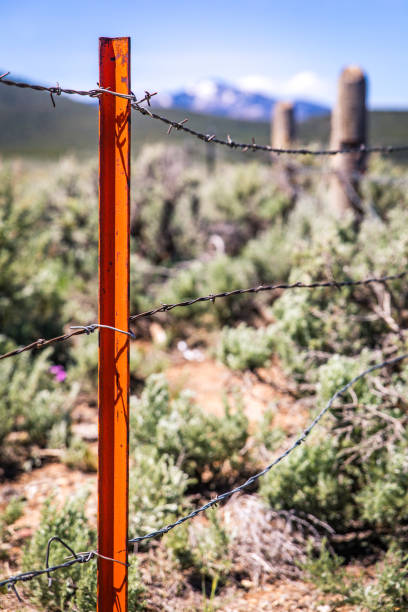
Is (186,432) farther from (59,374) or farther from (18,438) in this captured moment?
(59,374)

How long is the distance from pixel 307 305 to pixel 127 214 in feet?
9.84

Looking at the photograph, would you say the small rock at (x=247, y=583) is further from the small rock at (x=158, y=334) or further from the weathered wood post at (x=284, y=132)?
the weathered wood post at (x=284, y=132)

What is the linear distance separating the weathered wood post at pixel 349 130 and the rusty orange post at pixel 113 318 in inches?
219

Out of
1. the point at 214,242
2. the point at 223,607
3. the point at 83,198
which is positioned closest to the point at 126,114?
the point at 223,607

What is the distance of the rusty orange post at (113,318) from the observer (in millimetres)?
1694

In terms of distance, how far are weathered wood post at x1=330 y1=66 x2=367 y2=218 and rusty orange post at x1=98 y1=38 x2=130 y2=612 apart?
556 centimetres

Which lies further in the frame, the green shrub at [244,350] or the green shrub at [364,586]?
the green shrub at [244,350]

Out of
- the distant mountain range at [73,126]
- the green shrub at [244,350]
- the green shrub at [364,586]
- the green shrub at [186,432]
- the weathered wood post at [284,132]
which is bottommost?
the green shrub at [364,586]

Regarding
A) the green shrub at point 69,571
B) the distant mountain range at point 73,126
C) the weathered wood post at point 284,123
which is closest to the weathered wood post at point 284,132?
the weathered wood post at point 284,123

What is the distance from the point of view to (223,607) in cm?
256

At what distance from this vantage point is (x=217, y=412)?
479 cm

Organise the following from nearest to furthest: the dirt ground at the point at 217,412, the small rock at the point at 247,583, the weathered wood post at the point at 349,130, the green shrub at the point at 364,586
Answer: the green shrub at the point at 364,586 → the dirt ground at the point at 217,412 → the small rock at the point at 247,583 → the weathered wood post at the point at 349,130

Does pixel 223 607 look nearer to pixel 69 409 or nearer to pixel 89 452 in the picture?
pixel 89 452

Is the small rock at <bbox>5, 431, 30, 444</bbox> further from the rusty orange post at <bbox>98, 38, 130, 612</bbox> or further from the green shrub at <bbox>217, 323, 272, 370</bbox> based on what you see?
the rusty orange post at <bbox>98, 38, 130, 612</bbox>
